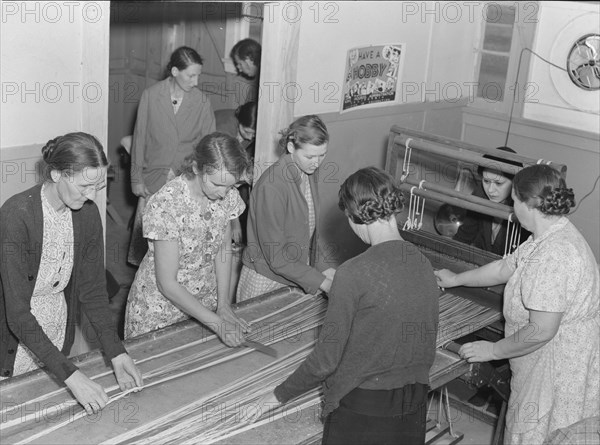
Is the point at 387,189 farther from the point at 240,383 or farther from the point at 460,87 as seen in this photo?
the point at 460,87

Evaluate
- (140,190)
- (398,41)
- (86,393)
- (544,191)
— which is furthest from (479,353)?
(398,41)

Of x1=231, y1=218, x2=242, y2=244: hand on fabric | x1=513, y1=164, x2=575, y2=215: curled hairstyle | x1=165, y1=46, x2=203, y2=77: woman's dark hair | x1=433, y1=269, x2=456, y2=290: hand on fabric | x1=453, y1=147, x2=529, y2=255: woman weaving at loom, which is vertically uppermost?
x1=165, y1=46, x2=203, y2=77: woman's dark hair

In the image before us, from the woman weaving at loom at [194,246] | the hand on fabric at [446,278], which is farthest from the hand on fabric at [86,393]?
the hand on fabric at [446,278]

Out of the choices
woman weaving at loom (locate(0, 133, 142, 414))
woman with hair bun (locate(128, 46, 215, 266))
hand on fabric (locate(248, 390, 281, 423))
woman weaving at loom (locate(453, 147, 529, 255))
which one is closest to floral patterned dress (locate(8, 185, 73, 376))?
woman weaving at loom (locate(0, 133, 142, 414))

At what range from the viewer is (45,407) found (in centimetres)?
270

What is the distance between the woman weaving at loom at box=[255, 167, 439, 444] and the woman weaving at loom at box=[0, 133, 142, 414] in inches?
27.7

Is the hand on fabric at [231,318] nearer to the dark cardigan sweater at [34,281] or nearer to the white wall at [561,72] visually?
the dark cardigan sweater at [34,281]

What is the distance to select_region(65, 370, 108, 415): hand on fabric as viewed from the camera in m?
2.67

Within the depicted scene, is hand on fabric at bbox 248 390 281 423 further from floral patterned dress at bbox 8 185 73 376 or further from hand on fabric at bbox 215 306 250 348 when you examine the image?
floral patterned dress at bbox 8 185 73 376

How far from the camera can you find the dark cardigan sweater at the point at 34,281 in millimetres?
2662

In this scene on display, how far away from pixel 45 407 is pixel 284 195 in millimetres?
1354

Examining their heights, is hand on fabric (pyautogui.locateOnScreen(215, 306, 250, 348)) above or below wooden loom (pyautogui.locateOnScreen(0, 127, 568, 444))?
above

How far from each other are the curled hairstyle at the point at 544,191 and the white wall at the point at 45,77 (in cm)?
221

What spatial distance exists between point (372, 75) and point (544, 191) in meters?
2.76
